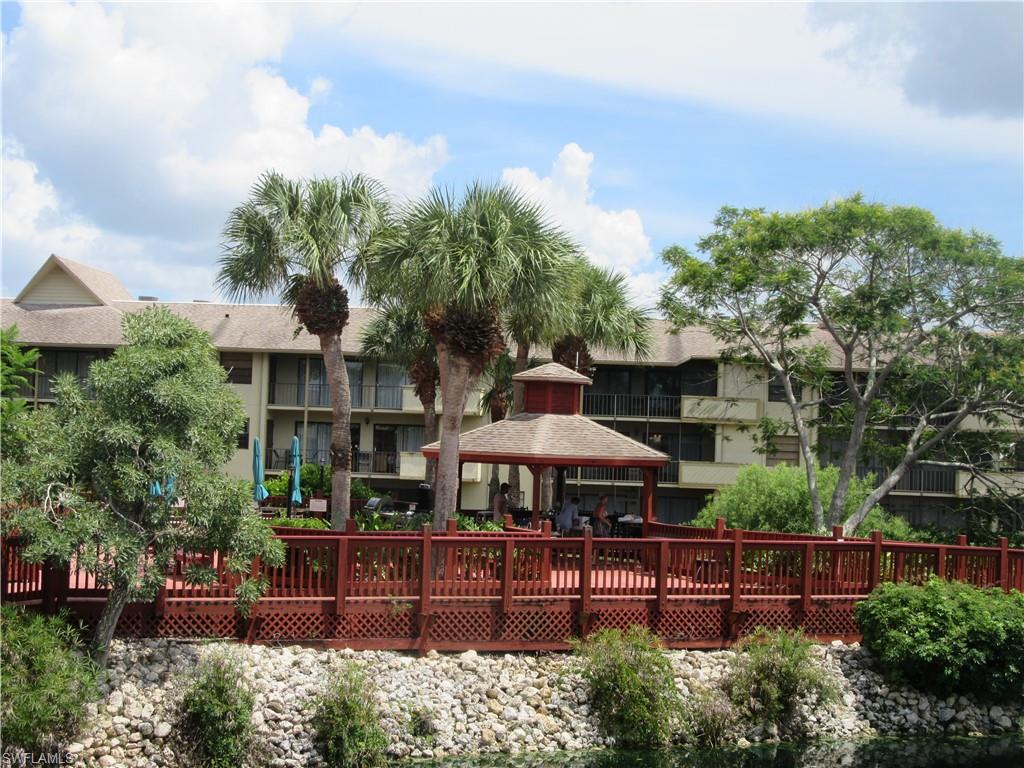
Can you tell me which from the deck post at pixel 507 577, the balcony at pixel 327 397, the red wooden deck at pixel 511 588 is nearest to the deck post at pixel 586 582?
the red wooden deck at pixel 511 588

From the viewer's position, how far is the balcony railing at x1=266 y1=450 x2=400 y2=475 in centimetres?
4034

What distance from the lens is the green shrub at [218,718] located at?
12.8 metres

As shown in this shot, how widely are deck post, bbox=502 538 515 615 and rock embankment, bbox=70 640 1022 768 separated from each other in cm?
72

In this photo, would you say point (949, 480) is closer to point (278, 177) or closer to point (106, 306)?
point (278, 177)

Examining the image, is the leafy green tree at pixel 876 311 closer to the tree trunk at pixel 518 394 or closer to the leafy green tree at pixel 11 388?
the tree trunk at pixel 518 394

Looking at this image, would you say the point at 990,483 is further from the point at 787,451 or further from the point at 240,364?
the point at 240,364

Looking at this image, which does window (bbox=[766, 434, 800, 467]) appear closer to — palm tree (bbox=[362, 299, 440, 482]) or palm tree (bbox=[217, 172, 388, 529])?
palm tree (bbox=[362, 299, 440, 482])

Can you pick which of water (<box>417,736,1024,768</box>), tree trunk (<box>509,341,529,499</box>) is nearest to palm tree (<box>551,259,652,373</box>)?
tree trunk (<box>509,341,529,499</box>)

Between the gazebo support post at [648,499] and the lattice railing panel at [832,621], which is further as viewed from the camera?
the gazebo support post at [648,499]

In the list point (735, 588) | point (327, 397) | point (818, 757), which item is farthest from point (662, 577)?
point (327, 397)

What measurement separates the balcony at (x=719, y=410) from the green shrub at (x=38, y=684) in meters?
28.1

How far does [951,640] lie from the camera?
52.2ft

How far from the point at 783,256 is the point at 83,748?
793 inches

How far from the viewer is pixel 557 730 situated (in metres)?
14.6
